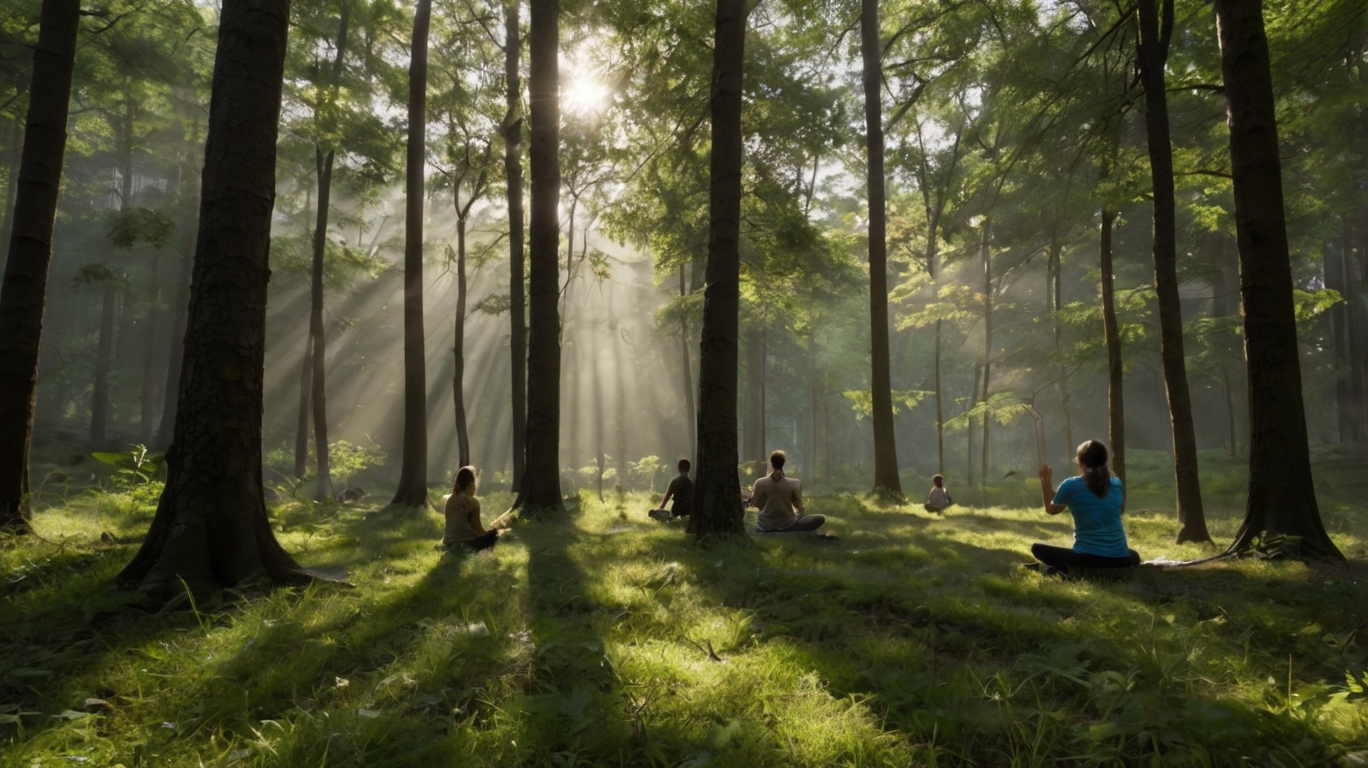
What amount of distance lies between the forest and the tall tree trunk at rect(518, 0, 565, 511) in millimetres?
59

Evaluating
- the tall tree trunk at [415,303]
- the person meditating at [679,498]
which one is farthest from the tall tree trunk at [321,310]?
the person meditating at [679,498]

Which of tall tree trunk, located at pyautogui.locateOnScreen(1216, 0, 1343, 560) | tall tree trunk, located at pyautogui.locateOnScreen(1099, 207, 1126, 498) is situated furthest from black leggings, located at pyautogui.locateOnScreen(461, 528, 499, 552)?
tall tree trunk, located at pyautogui.locateOnScreen(1099, 207, 1126, 498)

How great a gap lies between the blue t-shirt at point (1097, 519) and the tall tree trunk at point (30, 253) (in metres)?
10.1

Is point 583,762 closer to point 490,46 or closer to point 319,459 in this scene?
point 319,459

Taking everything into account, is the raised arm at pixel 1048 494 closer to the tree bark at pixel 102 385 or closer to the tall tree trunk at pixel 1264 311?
the tall tree trunk at pixel 1264 311

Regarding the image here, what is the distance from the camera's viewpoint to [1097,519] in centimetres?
627

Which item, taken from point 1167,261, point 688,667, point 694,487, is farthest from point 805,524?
point 1167,261

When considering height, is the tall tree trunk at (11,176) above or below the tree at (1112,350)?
above

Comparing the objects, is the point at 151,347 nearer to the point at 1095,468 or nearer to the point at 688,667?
the point at 688,667

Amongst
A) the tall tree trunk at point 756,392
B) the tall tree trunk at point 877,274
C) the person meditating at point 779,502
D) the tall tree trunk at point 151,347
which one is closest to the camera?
the person meditating at point 779,502

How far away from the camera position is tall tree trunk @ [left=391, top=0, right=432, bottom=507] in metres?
13.5

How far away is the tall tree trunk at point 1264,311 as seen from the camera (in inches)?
258

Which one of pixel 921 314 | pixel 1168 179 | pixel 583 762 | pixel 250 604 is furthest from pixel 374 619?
pixel 921 314

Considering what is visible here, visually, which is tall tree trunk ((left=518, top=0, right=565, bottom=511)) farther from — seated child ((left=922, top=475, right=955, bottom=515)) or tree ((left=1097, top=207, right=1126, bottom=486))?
tree ((left=1097, top=207, right=1126, bottom=486))
